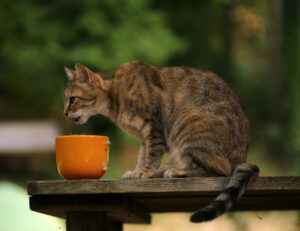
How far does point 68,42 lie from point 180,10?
2.11m

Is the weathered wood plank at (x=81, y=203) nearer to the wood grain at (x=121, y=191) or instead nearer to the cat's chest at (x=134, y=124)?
the wood grain at (x=121, y=191)

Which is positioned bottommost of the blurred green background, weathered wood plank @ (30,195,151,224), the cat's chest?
the blurred green background

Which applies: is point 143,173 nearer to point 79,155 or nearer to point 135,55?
point 79,155

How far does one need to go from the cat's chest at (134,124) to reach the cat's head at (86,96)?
133 millimetres

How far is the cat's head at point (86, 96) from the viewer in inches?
81.5

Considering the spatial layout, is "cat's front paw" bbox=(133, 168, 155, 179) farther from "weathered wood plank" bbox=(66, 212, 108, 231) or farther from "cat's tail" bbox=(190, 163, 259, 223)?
"cat's tail" bbox=(190, 163, 259, 223)

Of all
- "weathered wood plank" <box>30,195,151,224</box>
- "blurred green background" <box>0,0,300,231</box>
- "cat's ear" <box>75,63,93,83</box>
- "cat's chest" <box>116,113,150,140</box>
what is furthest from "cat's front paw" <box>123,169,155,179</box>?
"blurred green background" <box>0,0,300,231</box>

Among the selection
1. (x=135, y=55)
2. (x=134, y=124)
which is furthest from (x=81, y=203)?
(x=135, y=55)

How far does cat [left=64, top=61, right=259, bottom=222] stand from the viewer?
5.39 feet

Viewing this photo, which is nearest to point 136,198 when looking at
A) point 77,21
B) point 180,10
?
point 77,21

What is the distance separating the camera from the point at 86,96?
208 cm

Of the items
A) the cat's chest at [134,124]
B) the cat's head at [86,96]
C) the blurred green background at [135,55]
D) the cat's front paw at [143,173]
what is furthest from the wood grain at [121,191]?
the blurred green background at [135,55]

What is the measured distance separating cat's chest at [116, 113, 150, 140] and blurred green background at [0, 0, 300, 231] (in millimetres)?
4316

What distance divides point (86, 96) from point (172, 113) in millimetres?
453
